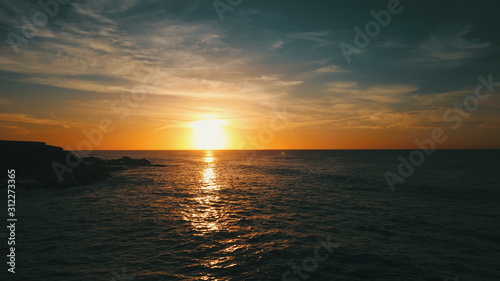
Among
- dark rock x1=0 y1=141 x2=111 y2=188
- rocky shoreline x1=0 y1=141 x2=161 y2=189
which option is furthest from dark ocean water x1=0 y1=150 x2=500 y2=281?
dark rock x1=0 y1=141 x2=111 y2=188

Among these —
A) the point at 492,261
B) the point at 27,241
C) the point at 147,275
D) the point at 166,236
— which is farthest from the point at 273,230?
the point at 27,241

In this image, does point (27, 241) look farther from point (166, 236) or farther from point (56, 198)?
point (56, 198)

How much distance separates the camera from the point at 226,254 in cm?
1647

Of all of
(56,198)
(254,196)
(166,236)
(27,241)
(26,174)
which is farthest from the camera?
(26,174)

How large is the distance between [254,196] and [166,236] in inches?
796

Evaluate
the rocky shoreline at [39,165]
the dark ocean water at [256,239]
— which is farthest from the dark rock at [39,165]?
the dark ocean water at [256,239]

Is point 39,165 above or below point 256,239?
above

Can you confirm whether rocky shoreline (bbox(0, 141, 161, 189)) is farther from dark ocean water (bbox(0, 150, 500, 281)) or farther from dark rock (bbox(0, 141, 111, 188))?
dark ocean water (bbox(0, 150, 500, 281))

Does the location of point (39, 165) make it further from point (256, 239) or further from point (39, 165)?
point (256, 239)

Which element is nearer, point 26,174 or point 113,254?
point 113,254

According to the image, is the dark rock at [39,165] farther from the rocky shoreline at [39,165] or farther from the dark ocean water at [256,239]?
the dark ocean water at [256,239]

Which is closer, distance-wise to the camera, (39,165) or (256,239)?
(256,239)

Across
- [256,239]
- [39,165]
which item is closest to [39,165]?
[39,165]

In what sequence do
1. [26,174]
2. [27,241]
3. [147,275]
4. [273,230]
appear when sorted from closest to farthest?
1. [147,275]
2. [27,241]
3. [273,230]
4. [26,174]
